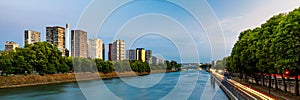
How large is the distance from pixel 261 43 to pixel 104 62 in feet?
172

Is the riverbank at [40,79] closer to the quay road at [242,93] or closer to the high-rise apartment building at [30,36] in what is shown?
the quay road at [242,93]

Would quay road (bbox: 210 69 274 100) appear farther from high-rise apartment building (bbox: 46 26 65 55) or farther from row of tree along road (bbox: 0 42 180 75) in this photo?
high-rise apartment building (bbox: 46 26 65 55)

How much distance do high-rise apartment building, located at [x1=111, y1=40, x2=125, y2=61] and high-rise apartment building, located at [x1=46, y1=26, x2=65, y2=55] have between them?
3671 centimetres

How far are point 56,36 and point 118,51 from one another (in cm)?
4127

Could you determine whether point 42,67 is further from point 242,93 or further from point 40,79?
point 242,93

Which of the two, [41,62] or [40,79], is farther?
[41,62]

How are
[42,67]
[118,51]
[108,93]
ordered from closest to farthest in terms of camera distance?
[108,93]
[42,67]
[118,51]

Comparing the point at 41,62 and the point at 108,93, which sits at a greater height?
the point at 41,62

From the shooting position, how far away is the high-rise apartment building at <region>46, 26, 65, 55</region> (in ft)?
368

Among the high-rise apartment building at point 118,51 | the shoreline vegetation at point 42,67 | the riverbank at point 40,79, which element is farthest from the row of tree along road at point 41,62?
the high-rise apartment building at point 118,51

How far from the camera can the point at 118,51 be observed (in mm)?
82625

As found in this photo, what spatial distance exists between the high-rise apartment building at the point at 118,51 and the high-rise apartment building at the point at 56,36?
36.7 m

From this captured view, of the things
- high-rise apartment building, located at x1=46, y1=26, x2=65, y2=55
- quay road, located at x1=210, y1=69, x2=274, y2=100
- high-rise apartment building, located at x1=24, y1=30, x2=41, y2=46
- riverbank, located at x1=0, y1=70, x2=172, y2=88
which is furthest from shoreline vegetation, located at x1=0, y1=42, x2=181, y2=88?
high-rise apartment building, located at x1=24, y1=30, x2=41, y2=46

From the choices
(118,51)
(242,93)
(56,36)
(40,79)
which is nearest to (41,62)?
(40,79)
